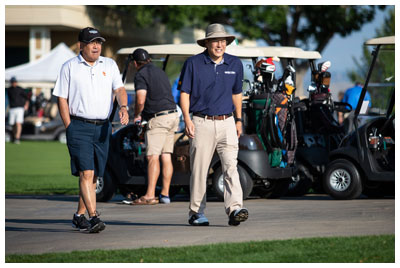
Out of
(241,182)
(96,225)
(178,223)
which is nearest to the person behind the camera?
(96,225)

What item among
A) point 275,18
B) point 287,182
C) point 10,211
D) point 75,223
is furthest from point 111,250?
point 275,18

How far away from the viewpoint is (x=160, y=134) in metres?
10.2

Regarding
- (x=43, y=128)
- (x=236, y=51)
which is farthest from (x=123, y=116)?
(x=43, y=128)

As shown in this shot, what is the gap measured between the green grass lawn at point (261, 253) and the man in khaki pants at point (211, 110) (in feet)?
4.67

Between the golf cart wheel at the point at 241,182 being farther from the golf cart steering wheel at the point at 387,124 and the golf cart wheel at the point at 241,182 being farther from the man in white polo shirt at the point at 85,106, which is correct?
the man in white polo shirt at the point at 85,106

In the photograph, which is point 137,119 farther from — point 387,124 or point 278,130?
point 387,124

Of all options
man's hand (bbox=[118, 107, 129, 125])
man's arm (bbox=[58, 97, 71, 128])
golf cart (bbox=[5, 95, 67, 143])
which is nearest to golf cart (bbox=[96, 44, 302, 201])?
man's hand (bbox=[118, 107, 129, 125])

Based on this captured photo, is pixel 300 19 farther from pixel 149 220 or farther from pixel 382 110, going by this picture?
pixel 149 220

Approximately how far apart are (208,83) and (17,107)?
56.8ft

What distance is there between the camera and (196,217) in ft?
A: 26.1

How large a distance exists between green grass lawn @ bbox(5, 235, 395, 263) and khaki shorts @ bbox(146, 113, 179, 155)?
3748 mm

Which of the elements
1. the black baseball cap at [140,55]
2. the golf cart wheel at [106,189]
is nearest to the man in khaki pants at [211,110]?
the black baseball cap at [140,55]

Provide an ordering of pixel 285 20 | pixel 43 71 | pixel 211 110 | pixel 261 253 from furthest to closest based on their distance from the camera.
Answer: pixel 285 20
pixel 43 71
pixel 211 110
pixel 261 253

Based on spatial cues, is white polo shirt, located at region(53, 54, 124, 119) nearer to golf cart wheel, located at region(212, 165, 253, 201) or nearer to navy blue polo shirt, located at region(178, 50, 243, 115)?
navy blue polo shirt, located at region(178, 50, 243, 115)
